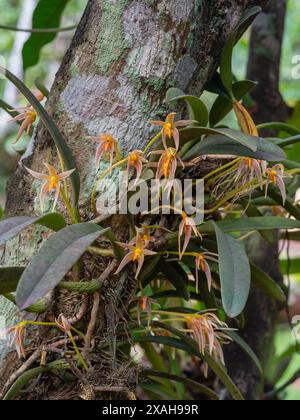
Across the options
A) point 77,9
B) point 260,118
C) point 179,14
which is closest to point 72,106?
point 179,14

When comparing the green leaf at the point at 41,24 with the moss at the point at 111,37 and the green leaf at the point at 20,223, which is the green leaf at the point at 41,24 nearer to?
the moss at the point at 111,37

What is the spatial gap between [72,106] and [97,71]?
0.17ft

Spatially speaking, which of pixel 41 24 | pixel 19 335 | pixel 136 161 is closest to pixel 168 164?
pixel 136 161

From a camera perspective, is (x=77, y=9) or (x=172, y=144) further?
(x=77, y=9)

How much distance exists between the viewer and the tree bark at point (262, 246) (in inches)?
44.6

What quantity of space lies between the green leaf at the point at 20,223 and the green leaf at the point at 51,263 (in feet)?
0.10

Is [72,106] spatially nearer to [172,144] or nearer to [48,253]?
[172,144]

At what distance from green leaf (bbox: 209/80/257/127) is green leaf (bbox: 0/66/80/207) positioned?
252 millimetres

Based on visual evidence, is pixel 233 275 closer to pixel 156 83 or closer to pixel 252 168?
pixel 252 168

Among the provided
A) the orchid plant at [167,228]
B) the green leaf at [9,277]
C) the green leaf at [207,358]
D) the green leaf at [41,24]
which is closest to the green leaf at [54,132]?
the orchid plant at [167,228]

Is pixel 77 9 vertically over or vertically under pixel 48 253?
over

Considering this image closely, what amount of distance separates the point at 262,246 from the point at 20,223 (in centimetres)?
71

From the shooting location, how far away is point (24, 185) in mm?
720
